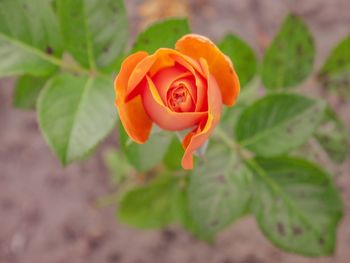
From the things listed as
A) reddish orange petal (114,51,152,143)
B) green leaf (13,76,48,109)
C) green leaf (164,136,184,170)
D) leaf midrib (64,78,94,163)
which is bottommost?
green leaf (164,136,184,170)

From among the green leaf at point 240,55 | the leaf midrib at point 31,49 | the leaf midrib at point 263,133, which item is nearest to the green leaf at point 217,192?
the leaf midrib at point 263,133

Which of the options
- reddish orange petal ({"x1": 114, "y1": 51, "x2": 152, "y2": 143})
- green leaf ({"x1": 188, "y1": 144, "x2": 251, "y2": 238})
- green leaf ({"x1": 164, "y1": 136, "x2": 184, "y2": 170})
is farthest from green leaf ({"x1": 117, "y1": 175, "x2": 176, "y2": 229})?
reddish orange petal ({"x1": 114, "y1": 51, "x2": 152, "y2": 143})

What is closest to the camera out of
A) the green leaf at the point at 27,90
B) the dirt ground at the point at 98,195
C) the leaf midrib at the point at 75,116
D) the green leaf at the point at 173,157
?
the leaf midrib at the point at 75,116

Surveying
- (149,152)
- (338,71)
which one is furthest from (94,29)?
(338,71)

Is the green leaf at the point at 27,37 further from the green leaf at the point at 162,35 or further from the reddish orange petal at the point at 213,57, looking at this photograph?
the reddish orange petal at the point at 213,57

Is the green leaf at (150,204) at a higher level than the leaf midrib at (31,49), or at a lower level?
lower

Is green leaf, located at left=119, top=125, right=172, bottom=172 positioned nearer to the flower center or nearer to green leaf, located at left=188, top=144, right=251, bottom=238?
Answer: green leaf, located at left=188, top=144, right=251, bottom=238

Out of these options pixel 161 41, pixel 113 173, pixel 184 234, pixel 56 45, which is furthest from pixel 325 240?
pixel 113 173
